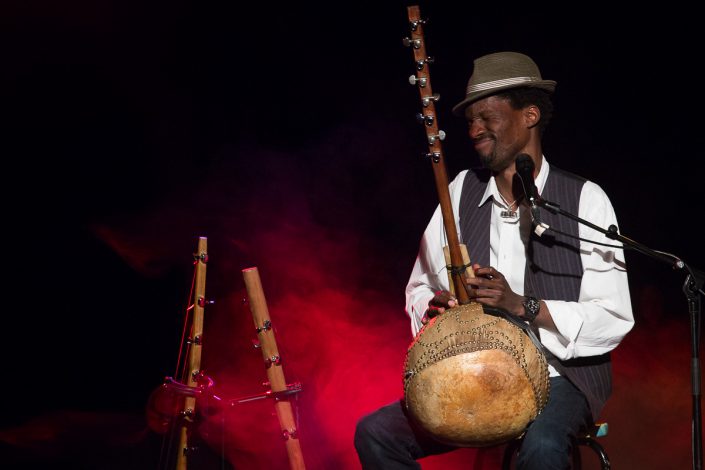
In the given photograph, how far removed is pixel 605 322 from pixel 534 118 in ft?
2.72

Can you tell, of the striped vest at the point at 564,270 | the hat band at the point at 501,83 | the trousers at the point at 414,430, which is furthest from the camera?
the hat band at the point at 501,83

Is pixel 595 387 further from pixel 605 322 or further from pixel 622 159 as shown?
pixel 622 159

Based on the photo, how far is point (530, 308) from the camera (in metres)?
2.47

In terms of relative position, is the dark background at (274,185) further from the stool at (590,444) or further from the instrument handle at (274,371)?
the stool at (590,444)

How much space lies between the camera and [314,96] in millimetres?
3977

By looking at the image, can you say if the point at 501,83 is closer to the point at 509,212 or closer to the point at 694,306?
the point at 509,212

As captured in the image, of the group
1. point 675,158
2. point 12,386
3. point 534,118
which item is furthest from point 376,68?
point 12,386

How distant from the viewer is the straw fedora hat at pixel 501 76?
2805 mm

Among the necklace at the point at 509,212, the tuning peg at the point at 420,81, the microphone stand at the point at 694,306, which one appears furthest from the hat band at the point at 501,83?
the microphone stand at the point at 694,306

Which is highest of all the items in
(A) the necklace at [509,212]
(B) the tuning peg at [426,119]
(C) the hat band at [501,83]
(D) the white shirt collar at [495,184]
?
(C) the hat band at [501,83]

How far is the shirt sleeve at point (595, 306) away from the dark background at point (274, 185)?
125cm

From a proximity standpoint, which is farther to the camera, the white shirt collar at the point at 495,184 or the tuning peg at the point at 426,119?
the white shirt collar at the point at 495,184

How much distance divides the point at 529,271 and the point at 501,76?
2.41ft

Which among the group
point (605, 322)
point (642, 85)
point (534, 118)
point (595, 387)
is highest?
point (642, 85)
